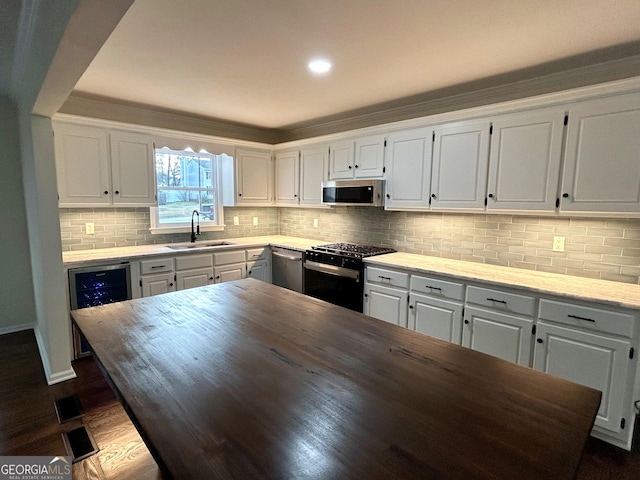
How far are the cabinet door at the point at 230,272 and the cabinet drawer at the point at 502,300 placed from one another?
8.23 ft

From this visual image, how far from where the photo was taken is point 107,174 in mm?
3215

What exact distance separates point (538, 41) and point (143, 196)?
358 centimetres

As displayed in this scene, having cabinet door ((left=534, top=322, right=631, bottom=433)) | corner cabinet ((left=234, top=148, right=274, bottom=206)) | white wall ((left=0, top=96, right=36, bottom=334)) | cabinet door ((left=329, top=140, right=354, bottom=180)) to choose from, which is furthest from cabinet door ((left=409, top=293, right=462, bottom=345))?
white wall ((left=0, top=96, right=36, bottom=334))

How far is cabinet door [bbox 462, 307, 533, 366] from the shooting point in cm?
223

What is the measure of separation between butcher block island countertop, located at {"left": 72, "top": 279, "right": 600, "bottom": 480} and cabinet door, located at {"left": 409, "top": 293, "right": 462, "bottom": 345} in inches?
52.0

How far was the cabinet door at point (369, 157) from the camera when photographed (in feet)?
10.8

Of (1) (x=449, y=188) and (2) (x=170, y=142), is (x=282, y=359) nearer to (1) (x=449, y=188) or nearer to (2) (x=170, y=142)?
(1) (x=449, y=188)

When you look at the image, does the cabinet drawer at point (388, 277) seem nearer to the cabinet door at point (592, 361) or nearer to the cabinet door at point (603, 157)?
the cabinet door at point (592, 361)

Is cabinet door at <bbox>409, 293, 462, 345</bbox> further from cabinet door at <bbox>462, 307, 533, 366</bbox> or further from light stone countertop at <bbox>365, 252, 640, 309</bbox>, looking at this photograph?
light stone countertop at <bbox>365, 252, 640, 309</bbox>

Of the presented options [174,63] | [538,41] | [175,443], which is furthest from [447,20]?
[175,443]

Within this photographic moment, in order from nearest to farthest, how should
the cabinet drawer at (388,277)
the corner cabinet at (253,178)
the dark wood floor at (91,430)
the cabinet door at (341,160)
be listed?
1. the dark wood floor at (91,430)
2. the cabinet drawer at (388,277)
3. the cabinet door at (341,160)
4. the corner cabinet at (253,178)

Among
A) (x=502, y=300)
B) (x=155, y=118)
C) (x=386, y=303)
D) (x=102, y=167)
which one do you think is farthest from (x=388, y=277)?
(x=155, y=118)

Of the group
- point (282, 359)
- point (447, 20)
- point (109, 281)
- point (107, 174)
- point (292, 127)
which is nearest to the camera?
point (282, 359)

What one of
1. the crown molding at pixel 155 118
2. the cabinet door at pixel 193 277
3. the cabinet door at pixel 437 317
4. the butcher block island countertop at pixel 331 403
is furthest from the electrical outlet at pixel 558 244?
the crown molding at pixel 155 118
